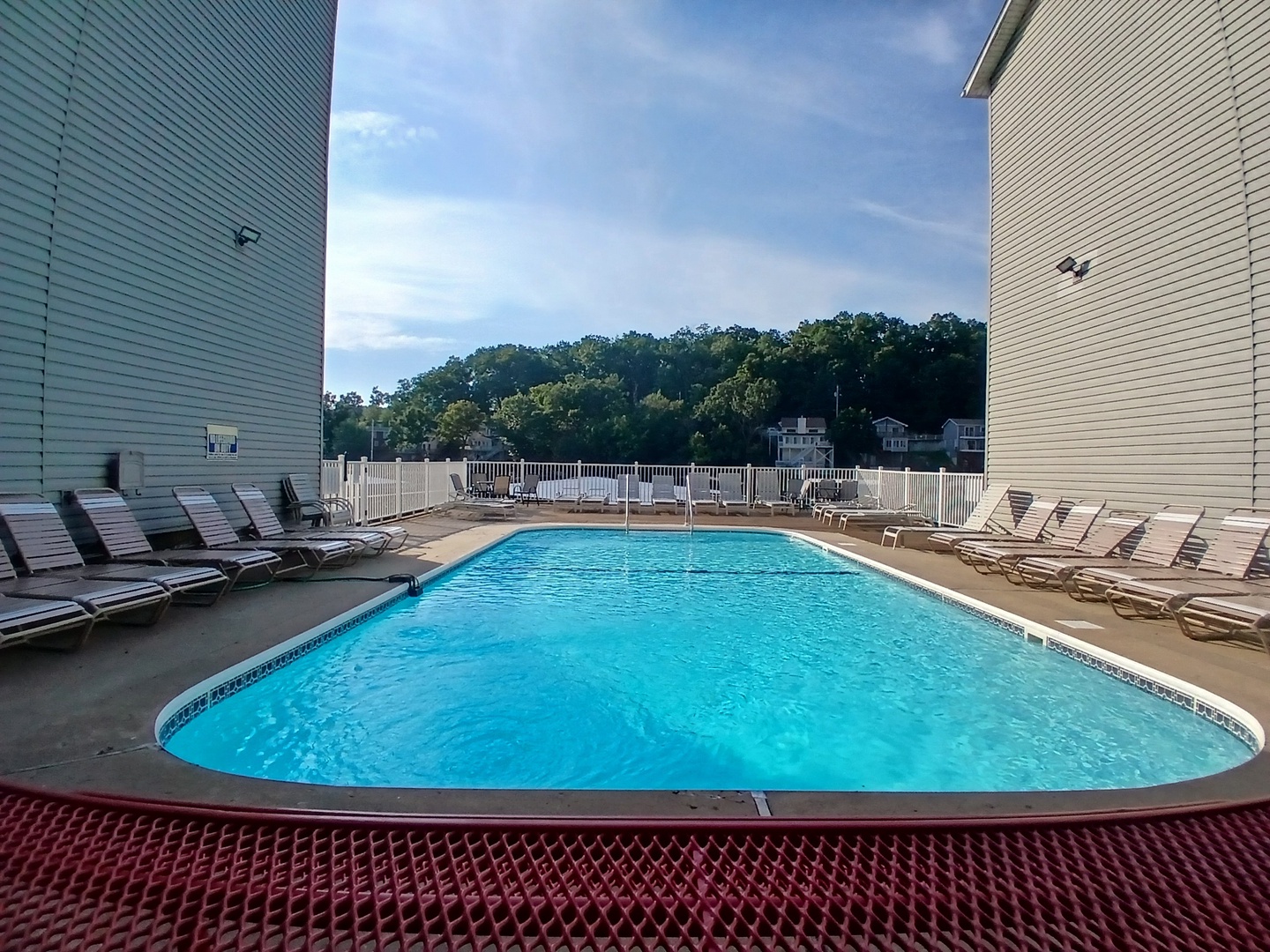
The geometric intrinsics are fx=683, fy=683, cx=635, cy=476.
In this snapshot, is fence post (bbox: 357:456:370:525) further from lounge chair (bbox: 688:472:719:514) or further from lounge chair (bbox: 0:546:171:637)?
lounge chair (bbox: 688:472:719:514)

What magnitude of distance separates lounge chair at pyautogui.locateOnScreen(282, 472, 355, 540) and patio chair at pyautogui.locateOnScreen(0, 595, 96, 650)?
5.01 metres

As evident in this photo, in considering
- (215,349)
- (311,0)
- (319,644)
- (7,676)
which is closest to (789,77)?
(311,0)

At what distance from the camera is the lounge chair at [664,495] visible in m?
15.5

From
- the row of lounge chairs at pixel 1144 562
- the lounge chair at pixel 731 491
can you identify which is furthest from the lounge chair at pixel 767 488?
the row of lounge chairs at pixel 1144 562

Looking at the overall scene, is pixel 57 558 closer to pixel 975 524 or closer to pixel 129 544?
pixel 129 544

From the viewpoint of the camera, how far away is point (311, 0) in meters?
9.65

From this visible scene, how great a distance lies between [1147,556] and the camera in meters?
6.56

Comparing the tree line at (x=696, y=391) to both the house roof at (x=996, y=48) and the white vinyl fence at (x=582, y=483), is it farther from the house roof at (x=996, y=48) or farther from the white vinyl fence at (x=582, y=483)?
the house roof at (x=996, y=48)

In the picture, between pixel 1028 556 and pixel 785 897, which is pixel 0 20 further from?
pixel 1028 556

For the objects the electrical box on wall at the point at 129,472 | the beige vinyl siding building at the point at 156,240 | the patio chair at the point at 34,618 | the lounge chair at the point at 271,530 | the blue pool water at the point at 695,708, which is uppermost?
the beige vinyl siding building at the point at 156,240

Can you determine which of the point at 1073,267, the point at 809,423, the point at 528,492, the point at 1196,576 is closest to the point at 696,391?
the point at 809,423

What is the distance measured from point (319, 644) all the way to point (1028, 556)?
6.64 meters

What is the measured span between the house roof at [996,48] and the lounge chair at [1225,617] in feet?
32.0

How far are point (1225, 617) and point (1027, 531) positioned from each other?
3.83 metres
